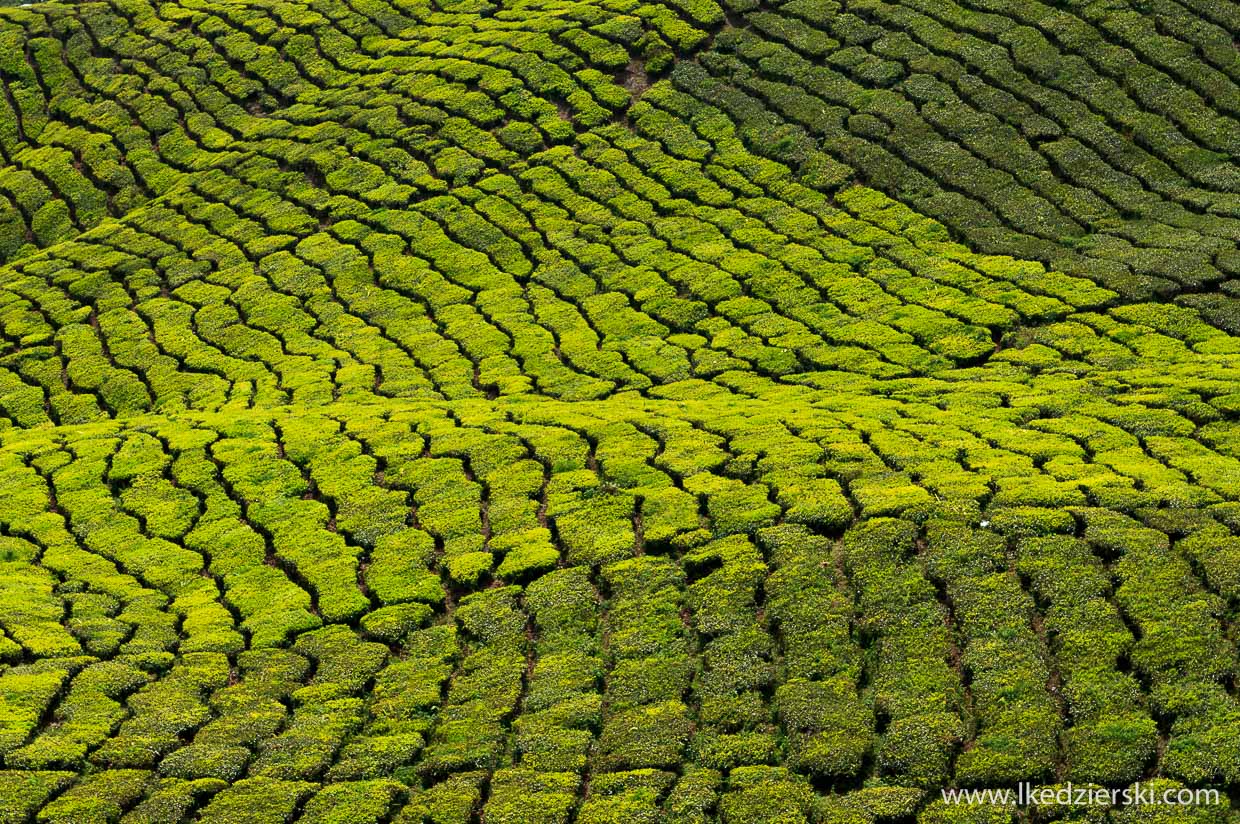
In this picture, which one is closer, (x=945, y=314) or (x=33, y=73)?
(x=945, y=314)

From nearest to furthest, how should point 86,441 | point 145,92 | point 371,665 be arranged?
point 371,665 < point 86,441 < point 145,92

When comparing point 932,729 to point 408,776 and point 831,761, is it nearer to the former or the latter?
point 831,761

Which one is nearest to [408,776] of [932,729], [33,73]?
[932,729]

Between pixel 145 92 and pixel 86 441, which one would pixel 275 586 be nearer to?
pixel 86 441

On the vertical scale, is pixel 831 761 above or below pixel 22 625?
above

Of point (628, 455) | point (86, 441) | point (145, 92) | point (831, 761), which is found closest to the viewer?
point (831, 761)

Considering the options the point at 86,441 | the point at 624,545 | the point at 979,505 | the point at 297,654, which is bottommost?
the point at 86,441
